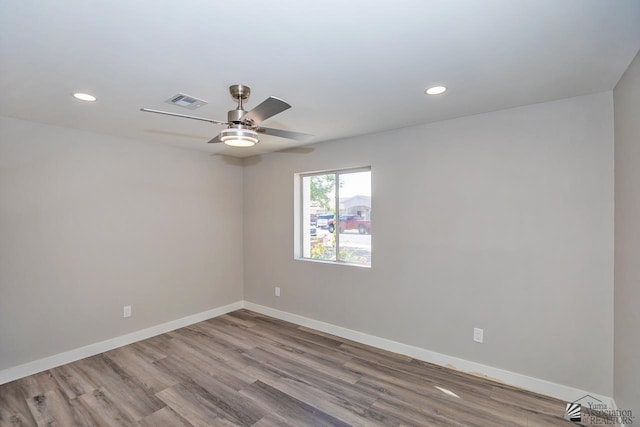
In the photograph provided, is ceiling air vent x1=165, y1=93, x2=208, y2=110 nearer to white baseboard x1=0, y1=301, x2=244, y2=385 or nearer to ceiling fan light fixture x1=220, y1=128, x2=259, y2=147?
ceiling fan light fixture x1=220, y1=128, x2=259, y2=147

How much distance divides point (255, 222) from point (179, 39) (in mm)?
3337

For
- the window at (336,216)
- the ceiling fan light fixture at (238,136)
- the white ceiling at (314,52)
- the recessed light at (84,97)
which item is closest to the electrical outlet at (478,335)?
the window at (336,216)

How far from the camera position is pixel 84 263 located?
3305 millimetres

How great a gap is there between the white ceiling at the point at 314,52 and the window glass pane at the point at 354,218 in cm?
118

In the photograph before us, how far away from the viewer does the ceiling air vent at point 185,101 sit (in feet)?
7.79

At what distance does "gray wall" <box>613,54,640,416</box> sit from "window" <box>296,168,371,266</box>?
214 centimetres

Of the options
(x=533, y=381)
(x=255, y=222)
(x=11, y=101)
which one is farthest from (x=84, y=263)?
(x=533, y=381)

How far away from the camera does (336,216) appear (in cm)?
401

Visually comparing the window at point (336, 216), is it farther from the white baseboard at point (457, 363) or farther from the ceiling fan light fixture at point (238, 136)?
the ceiling fan light fixture at point (238, 136)

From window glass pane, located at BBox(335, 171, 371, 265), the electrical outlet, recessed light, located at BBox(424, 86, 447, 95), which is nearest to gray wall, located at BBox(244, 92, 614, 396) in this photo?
the electrical outlet

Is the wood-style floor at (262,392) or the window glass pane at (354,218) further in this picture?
the window glass pane at (354,218)

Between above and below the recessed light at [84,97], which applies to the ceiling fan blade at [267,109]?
below

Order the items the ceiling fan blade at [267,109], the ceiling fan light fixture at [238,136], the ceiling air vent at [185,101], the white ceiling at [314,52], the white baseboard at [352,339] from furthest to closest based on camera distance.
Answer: the white baseboard at [352,339] < the ceiling air vent at [185,101] < the ceiling fan light fixture at [238,136] < the ceiling fan blade at [267,109] < the white ceiling at [314,52]

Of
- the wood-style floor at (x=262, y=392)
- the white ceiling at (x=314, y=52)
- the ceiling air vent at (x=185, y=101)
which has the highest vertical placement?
the white ceiling at (x=314, y=52)
